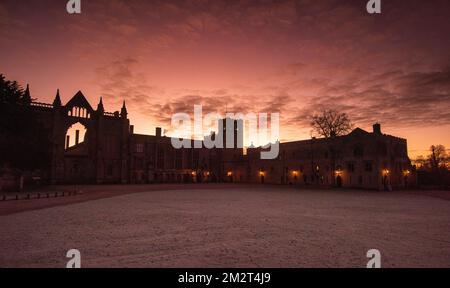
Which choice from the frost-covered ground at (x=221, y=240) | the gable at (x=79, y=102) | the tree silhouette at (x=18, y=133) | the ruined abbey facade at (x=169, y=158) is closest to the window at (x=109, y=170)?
the ruined abbey facade at (x=169, y=158)

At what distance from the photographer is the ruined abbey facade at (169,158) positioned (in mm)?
47500

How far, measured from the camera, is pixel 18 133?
3353 centimetres

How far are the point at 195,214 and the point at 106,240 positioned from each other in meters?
6.83

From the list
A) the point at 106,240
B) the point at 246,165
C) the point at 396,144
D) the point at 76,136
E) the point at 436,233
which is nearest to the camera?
the point at 106,240

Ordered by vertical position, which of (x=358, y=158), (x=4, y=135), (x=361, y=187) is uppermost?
(x=4, y=135)

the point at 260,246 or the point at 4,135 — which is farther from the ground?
the point at 4,135

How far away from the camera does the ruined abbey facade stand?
47.5 m

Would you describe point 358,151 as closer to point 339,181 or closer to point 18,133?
point 339,181

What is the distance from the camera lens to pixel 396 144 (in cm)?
4966

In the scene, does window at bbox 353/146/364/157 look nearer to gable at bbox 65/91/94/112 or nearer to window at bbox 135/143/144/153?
window at bbox 135/143/144/153

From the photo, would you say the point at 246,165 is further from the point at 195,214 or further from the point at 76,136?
the point at 195,214

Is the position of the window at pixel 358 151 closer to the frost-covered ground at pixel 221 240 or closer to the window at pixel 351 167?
the window at pixel 351 167

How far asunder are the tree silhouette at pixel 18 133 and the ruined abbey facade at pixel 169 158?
14.1 m

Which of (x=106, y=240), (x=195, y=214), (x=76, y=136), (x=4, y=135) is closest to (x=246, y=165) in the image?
(x=76, y=136)
